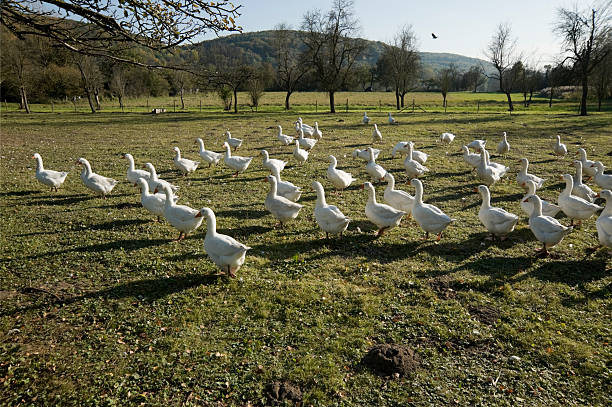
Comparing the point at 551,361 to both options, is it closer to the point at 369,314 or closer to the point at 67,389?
the point at 369,314

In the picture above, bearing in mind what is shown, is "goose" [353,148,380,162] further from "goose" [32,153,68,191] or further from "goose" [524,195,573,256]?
"goose" [32,153,68,191]

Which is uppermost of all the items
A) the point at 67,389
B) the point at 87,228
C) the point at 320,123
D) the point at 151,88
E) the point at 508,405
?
the point at 151,88

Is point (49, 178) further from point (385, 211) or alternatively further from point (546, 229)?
point (546, 229)

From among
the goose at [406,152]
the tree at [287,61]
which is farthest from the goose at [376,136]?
the tree at [287,61]

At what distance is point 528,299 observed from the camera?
6.68 m

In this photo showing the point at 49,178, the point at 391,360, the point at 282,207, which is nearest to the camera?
the point at 391,360

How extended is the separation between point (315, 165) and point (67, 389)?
13.8 meters

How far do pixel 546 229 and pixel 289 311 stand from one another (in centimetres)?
606

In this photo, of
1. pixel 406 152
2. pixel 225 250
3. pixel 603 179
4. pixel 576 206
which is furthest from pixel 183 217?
pixel 603 179

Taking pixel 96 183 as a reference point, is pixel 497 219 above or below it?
below

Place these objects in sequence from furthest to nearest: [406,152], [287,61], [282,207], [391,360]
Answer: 1. [287,61]
2. [406,152]
3. [282,207]
4. [391,360]

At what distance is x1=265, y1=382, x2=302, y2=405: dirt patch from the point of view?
4.64m

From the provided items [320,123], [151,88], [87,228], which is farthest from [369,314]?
[151,88]

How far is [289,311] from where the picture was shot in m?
6.31
